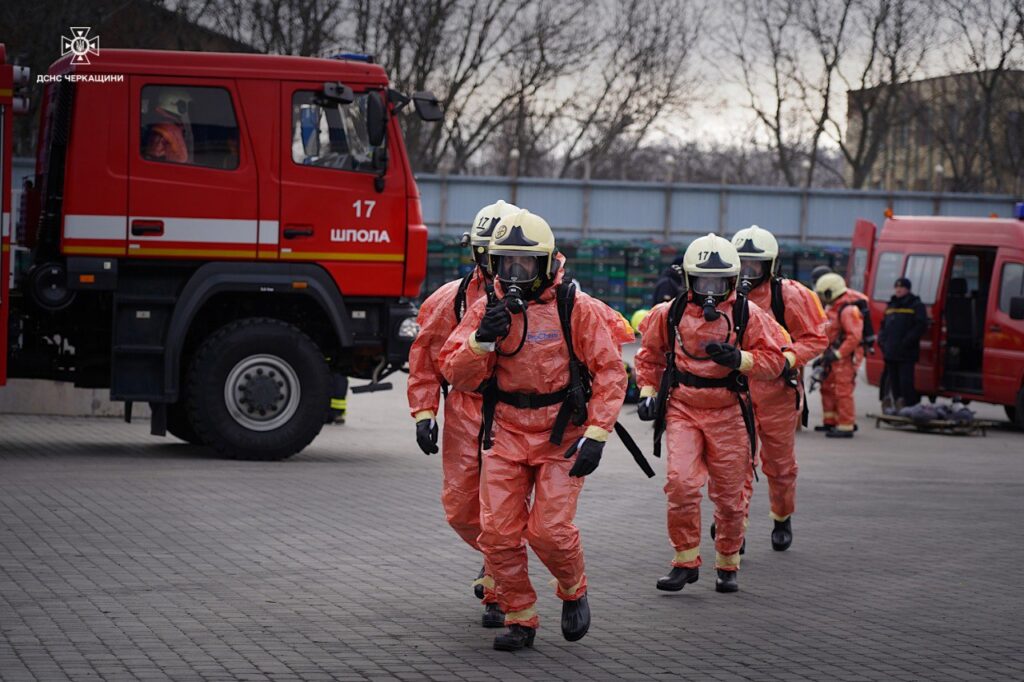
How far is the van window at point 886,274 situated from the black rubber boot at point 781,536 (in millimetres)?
12139

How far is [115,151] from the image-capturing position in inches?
527

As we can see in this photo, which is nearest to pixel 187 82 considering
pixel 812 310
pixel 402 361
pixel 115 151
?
pixel 115 151

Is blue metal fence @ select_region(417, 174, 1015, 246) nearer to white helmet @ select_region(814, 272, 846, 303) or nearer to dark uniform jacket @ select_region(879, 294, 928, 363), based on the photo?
dark uniform jacket @ select_region(879, 294, 928, 363)

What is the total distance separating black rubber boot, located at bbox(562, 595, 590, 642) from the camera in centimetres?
694

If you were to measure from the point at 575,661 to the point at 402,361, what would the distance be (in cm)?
760

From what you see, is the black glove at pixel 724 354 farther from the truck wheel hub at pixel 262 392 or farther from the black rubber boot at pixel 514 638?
the truck wheel hub at pixel 262 392

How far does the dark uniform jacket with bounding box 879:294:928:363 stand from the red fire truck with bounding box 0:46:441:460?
8.04m

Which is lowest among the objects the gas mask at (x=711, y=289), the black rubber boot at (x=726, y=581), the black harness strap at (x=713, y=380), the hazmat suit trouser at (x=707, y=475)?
the black rubber boot at (x=726, y=581)

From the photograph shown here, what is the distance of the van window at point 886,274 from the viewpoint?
2152 centimetres

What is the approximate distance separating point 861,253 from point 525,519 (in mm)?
19737

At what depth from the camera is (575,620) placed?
22.8 ft

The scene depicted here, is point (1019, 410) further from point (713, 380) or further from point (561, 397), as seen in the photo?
point (561, 397)

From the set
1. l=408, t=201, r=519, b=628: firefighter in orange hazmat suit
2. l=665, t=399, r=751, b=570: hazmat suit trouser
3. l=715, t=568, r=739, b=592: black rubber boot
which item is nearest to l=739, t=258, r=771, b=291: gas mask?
l=665, t=399, r=751, b=570: hazmat suit trouser

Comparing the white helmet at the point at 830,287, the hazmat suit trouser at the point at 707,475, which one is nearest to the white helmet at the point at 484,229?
the hazmat suit trouser at the point at 707,475
